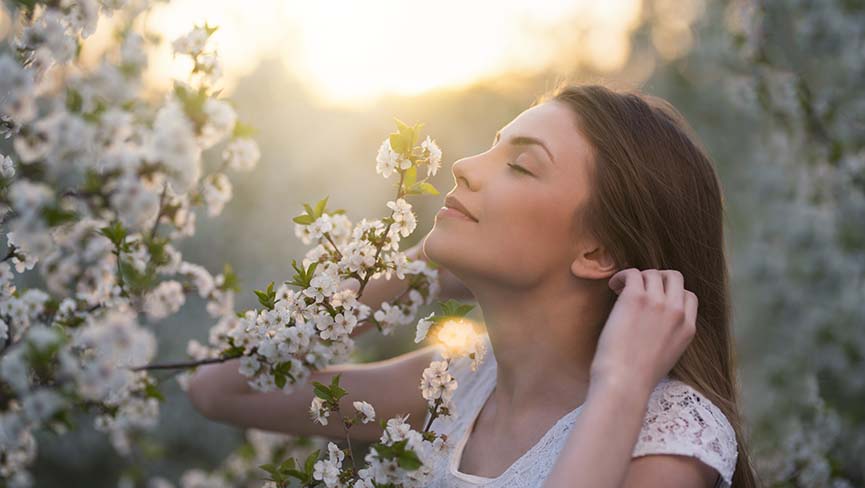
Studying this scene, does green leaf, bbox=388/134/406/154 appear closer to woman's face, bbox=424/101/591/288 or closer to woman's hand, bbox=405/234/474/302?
woman's face, bbox=424/101/591/288

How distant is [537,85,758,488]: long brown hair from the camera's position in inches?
73.2

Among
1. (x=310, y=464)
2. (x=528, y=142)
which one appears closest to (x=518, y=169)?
(x=528, y=142)

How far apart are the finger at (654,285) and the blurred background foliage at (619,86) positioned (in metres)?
0.65

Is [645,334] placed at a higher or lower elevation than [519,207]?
lower

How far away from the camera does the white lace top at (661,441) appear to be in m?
1.59

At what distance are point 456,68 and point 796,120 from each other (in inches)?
171

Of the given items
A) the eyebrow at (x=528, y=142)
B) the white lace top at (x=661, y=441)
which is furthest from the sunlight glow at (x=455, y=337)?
the eyebrow at (x=528, y=142)

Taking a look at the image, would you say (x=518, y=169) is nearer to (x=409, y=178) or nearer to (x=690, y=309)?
(x=409, y=178)

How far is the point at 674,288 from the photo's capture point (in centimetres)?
166

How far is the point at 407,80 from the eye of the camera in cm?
787

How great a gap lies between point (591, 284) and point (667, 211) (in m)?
0.25

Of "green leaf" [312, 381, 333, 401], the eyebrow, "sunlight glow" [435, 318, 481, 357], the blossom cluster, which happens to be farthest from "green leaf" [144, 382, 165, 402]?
the eyebrow

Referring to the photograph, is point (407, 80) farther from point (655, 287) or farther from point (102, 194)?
point (102, 194)

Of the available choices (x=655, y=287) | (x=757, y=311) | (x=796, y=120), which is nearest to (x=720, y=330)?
(x=655, y=287)
